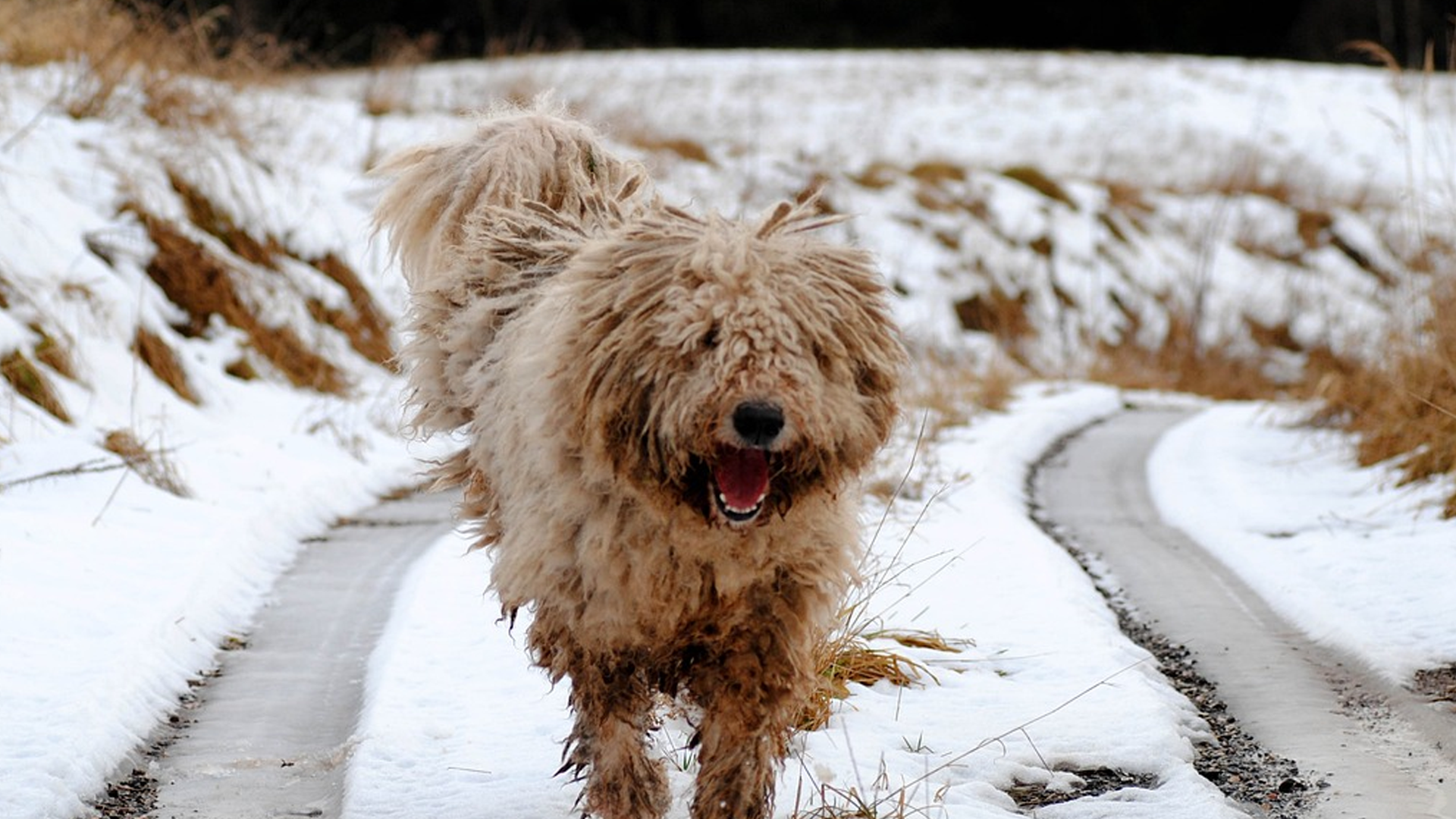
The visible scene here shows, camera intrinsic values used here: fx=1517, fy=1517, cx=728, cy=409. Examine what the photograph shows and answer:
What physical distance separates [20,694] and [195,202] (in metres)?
7.38

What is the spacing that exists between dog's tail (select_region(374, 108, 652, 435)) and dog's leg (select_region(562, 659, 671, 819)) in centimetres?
109

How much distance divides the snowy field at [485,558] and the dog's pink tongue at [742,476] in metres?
0.78

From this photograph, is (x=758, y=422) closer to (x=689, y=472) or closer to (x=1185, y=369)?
(x=689, y=472)

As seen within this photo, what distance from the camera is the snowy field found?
4473 millimetres

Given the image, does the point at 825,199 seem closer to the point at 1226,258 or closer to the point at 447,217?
the point at 1226,258

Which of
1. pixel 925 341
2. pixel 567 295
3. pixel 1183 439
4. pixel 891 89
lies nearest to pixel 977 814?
pixel 567 295

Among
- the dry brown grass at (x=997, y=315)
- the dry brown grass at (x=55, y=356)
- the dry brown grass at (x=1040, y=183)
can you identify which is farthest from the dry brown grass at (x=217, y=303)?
the dry brown grass at (x=1040, y=183)

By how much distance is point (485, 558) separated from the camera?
6652mm

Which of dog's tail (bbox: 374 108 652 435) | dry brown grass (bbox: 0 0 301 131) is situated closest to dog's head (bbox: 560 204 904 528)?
dog's tail (bbox: 374 108 652 435)

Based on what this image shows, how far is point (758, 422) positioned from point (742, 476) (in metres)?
0.16

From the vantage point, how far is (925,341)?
15.7 metres

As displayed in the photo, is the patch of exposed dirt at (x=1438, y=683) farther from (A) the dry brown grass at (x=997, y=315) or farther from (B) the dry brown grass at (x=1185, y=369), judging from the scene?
(A) the dry brown grass at (x=997, y=315)

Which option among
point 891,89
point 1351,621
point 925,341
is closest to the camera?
point 1351,621

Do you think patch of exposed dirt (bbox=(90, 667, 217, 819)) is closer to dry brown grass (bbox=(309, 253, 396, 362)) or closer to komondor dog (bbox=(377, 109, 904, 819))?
komondor dog (bbox=(377, 109, 904, 819))
